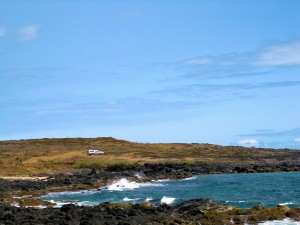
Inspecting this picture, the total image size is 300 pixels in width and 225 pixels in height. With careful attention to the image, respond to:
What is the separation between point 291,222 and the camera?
113 feet

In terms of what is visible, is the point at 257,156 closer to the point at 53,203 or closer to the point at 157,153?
the point at 157,153

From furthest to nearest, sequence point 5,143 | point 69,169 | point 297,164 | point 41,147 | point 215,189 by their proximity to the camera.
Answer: point 5,143
point 41,147
point 297,164
point 69,169
point 215,189

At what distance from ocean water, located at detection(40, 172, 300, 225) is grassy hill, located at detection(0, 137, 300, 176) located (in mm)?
24045

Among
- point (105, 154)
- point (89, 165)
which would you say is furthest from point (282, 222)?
point (105, 154)

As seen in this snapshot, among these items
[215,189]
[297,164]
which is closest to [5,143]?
[297,164]

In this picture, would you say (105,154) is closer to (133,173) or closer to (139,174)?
(133,173)

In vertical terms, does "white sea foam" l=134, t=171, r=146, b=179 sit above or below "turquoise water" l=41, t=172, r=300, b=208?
above

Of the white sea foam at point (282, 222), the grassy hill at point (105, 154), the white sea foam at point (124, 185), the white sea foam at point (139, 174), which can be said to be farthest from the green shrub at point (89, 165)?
the white sea foam at point (282, 222)

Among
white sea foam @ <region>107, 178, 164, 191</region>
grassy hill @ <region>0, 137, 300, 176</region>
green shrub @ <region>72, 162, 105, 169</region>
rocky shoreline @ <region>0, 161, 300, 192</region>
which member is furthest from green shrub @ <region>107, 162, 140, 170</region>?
white sea foam @ <region>107, 178, 164, 191</region>

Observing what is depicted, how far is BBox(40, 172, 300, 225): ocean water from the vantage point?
50.1m

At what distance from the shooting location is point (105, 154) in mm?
115125

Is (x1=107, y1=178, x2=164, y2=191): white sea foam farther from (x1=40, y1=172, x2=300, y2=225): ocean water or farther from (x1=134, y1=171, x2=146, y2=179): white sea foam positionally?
(x1=134, y1=171, x2=146, y2=179): white sea foam

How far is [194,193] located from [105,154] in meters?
58.2

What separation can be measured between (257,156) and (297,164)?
58.2 feet
